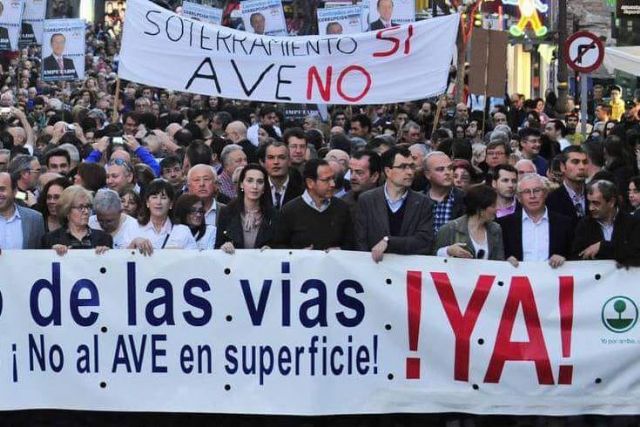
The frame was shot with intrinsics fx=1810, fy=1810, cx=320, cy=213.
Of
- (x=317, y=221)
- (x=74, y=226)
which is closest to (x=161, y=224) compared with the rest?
(x=74, y=226)

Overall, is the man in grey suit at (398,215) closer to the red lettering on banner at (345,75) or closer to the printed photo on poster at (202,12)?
the red lettering on banner at (345,75)

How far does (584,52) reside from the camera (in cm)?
1916

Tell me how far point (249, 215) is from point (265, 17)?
11347 millimetres

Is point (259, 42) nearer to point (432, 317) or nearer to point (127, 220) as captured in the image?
point (127, 220)

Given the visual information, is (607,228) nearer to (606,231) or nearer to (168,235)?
(606,231)

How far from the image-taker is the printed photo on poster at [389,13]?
848 inches

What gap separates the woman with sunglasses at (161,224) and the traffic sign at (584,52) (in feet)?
30.6

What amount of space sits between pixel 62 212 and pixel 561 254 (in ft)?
9.14

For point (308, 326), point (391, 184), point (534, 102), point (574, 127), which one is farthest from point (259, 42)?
point (534, 102)

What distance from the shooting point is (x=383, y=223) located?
1012 centimetres

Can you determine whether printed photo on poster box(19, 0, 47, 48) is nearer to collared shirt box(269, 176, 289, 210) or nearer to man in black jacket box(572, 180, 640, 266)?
collared shirt box(269, 176, 289, 210)

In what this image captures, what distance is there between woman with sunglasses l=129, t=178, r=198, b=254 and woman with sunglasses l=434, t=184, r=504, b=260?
4.68 feet

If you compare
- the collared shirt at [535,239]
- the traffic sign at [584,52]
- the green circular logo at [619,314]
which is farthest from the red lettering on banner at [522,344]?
the traffic sign at [584,52]

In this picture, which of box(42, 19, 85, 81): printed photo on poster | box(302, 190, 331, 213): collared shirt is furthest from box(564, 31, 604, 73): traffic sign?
box(302, 190, 331, 213): collared shirt
